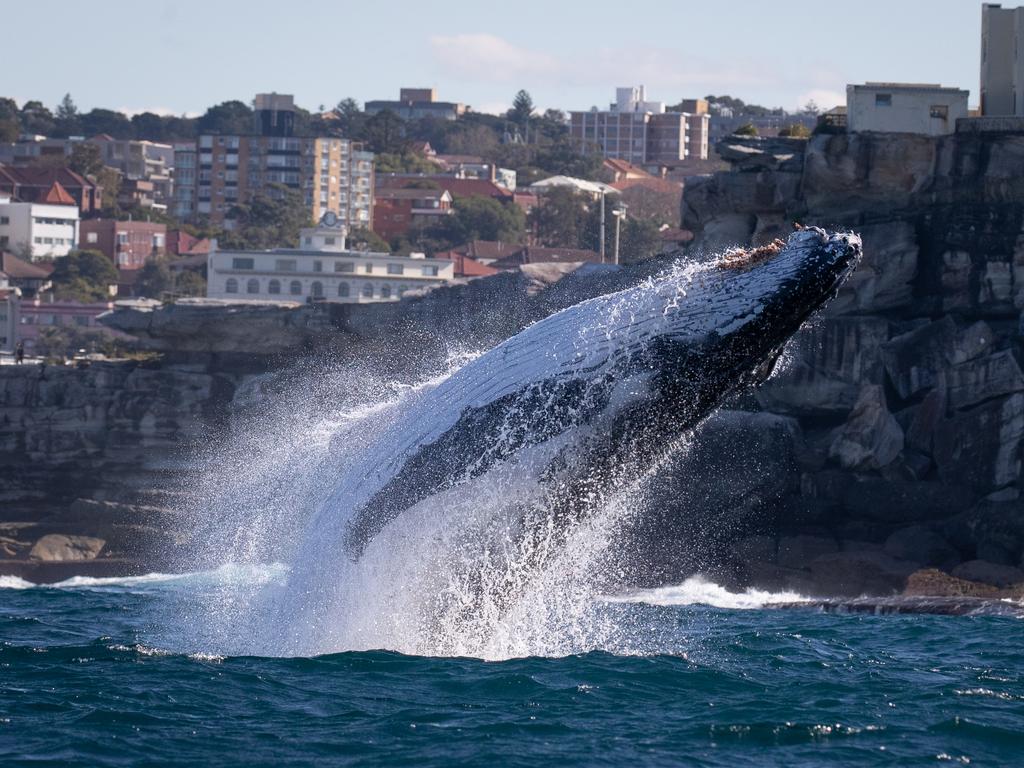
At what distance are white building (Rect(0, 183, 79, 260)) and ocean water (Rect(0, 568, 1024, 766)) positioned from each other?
12054cm

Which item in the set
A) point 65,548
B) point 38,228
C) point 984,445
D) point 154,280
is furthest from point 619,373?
point 38,228

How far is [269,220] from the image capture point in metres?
148

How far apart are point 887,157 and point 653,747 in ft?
119

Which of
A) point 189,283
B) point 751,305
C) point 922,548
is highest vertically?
point 751,305

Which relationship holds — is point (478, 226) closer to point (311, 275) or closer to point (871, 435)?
point (311, 275)

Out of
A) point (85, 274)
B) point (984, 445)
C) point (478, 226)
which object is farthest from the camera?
point (478, 226)

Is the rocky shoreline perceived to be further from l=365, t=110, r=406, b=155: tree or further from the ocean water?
l=365, t=110, r=406, b=155: tree

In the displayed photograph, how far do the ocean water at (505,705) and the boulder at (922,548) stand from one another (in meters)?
20.6

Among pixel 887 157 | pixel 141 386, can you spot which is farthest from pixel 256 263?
pixel 887 157

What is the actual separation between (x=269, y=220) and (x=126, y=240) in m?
13.9

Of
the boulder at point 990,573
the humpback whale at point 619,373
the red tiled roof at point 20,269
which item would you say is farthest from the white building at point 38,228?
the humpback whale at point 619,373

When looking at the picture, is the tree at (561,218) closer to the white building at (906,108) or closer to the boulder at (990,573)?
the white building at (906,108)

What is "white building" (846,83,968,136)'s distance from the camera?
50.8 meters

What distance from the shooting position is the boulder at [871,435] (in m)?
45.8
